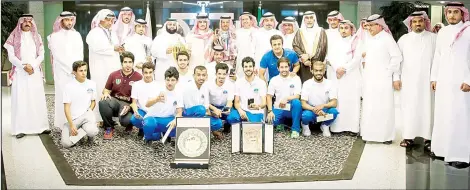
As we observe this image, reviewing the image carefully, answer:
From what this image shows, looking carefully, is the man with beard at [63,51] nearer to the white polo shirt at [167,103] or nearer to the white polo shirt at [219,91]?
the white polo shirt at [167,103]

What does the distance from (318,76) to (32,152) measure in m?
2.28

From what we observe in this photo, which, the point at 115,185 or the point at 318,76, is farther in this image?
the point at 318,76

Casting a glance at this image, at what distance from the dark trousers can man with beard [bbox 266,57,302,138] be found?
1101mm

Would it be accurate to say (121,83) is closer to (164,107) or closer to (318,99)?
(164,107)

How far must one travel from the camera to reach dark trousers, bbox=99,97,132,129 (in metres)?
4.98

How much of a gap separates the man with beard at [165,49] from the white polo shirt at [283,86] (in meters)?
0.75

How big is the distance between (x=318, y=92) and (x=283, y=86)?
11.3 inches

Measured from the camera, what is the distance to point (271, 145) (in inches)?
193

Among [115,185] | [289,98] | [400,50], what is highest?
[400,50]

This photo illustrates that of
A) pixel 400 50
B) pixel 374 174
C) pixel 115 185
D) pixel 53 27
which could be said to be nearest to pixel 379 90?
pixel 400 50

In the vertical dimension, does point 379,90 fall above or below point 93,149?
above

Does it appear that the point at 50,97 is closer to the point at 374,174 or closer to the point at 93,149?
the point at 93,149

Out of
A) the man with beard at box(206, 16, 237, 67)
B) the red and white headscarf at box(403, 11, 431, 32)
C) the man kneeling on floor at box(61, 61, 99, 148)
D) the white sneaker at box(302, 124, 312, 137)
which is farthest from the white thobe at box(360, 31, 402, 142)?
the man kneeling on floor at box(61, 61, 99, 148)

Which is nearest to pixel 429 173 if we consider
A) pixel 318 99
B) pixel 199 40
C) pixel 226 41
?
pixel 318 99
